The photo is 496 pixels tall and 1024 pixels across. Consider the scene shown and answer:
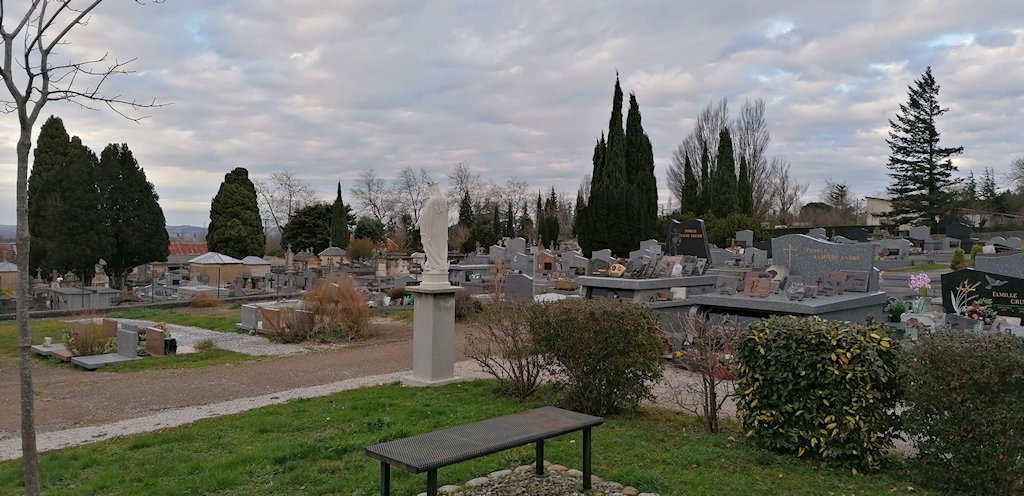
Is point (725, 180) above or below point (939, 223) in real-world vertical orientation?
above

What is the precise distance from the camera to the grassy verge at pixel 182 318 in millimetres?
18464

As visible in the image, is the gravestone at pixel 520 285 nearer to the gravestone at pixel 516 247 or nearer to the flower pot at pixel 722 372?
the flower pot at pixel 722 372

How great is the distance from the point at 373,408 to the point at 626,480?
3.96m

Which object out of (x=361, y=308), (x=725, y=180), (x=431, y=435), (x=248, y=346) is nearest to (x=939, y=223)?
(x=725, y=180)

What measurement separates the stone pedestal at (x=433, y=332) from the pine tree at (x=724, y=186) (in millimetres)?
37956

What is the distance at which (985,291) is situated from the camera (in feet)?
39.5

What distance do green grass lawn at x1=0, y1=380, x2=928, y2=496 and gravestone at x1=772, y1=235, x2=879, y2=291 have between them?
7699mm

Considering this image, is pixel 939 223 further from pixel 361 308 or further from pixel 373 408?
pixel 373 408

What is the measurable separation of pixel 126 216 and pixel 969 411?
93.5 feet

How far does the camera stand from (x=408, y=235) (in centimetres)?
5128

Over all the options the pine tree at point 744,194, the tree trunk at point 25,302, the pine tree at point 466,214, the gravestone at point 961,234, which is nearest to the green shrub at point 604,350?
the tree trunk at point 25,302

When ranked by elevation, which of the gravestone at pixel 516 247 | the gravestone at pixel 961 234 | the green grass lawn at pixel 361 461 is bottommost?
the green grass lawn at pixel 361 461

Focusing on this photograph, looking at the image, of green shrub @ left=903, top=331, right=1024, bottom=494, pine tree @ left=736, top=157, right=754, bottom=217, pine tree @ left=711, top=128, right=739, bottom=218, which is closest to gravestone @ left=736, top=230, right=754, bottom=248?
pine tree @ left=711, top=128, right=739, bottom=218

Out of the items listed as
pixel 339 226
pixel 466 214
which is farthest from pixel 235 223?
pixel 466 214
